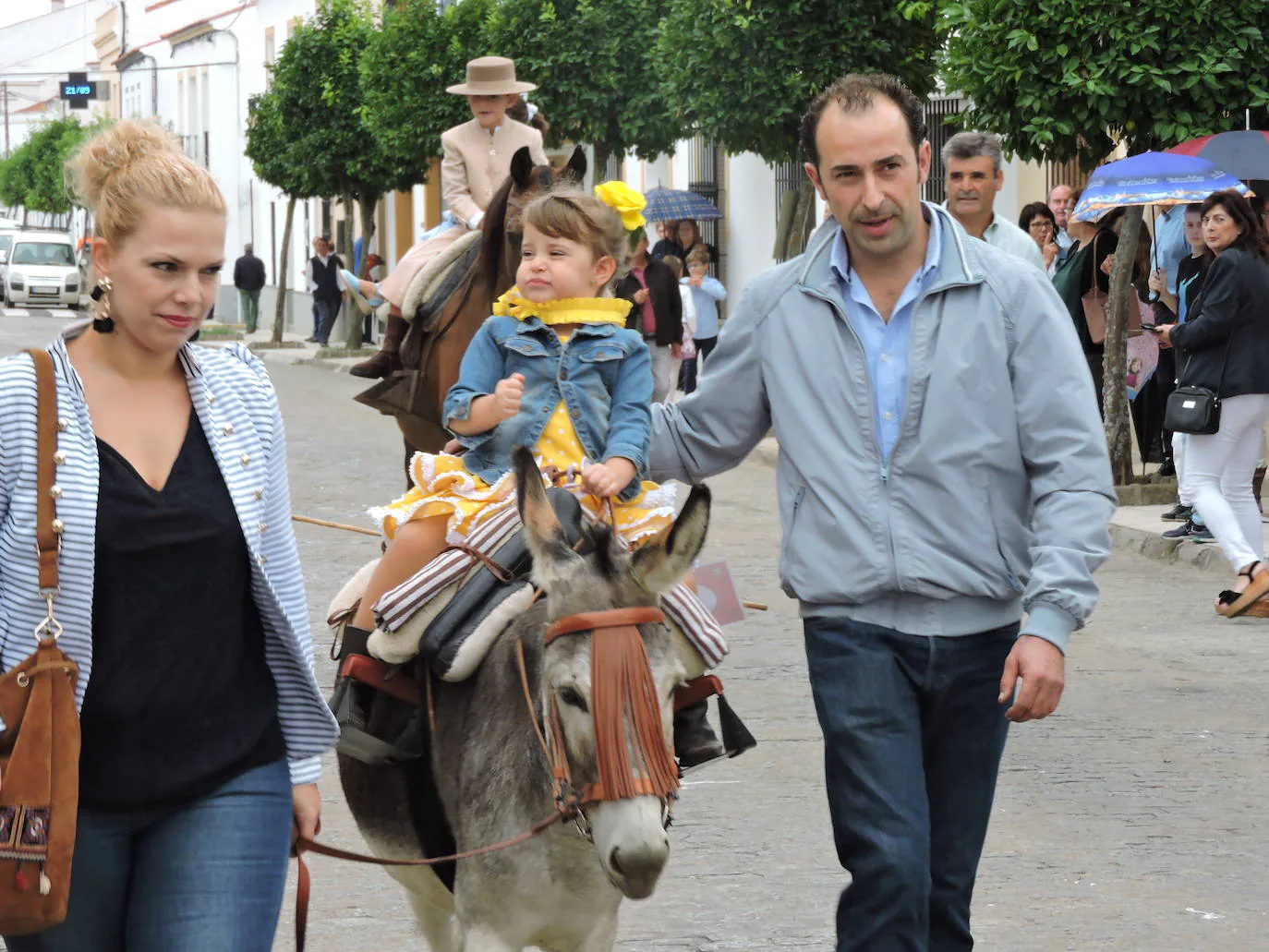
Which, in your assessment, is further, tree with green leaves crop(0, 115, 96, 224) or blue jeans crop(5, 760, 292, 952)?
tree with green leaves crop(0, 115, 96, 224)

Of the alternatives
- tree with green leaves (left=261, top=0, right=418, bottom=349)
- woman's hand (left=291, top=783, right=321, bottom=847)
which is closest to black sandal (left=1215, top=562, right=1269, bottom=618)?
woman's hand (left=291, top=783, right=321, bottom=847)

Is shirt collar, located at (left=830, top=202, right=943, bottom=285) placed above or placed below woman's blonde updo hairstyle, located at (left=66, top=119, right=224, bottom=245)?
below

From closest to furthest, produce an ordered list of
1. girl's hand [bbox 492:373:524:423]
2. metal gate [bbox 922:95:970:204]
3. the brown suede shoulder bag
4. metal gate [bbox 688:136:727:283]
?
1. the brown suede shoulder bag
2. girl's hand [bbox 492:373:524:423]
3. metal gate [bbox 922:95:970:204]
4. metal gate [bbox 688:136:727:283]

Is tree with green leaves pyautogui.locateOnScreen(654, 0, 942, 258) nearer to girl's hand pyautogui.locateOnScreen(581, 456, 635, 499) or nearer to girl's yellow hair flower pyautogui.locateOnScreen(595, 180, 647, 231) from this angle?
girl's yellow hair flower pyautogui.locateOnScreen(595, 180, 647, 231)

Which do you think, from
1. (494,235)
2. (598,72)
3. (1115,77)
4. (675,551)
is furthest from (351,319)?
(675,551)

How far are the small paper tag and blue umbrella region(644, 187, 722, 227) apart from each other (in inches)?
967

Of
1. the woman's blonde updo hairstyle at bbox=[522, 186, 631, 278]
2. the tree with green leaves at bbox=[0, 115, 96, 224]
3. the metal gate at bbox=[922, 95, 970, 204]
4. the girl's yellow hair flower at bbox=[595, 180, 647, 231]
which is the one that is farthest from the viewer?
the tree with green leaves at bbox=[0, 115, 96, 224]

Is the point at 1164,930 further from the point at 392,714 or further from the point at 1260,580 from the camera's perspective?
the point at 1260,580

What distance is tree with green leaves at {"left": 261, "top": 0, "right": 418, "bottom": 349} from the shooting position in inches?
1425

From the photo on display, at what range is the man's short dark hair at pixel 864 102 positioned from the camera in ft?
13.6

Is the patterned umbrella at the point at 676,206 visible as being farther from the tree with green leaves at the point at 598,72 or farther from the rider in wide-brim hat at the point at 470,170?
the rider in wide-brim hat at the point at 470,170

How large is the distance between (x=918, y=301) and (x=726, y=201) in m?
28.0

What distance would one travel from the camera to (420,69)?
30344mm

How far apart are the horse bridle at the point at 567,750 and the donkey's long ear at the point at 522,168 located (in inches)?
142
